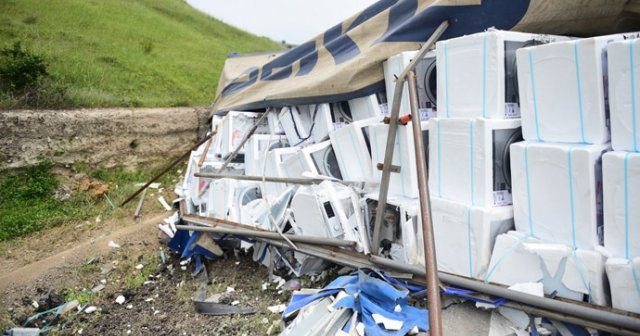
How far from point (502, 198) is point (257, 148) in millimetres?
2774

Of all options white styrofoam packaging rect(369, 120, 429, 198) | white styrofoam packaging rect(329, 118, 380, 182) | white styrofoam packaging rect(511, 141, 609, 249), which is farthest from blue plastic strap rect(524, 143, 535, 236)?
white styrofoam packaging rect(329, 118, 380, 182)

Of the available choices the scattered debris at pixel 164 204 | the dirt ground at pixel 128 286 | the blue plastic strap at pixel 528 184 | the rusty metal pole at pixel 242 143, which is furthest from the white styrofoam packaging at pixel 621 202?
the scattered debris at pixel 164 204

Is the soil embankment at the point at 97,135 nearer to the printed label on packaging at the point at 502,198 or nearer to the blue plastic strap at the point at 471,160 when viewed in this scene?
the blue plastic strap at the point at 471,160

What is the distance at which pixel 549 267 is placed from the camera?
2062 mm

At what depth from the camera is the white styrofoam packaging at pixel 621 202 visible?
6.06ft

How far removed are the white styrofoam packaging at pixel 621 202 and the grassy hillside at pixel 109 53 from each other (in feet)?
22.1

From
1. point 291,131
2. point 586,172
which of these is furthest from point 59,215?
point 586,172

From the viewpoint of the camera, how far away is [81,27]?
10234 millimetres

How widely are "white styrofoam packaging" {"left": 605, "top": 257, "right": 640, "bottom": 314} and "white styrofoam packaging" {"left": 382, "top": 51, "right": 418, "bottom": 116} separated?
1569 mm

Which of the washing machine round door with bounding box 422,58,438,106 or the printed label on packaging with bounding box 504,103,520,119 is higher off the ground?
the washing machine round door with bounding box 422,58,438,106

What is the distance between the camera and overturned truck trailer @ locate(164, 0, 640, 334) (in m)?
1.95

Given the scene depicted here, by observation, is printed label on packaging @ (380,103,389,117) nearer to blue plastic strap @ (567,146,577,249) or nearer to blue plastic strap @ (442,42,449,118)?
blue plastic strap @ (442,42,449,118)

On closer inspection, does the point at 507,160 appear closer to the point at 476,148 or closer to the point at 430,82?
the point at 476,148

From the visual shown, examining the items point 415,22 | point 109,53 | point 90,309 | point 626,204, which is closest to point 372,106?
point 415,22
